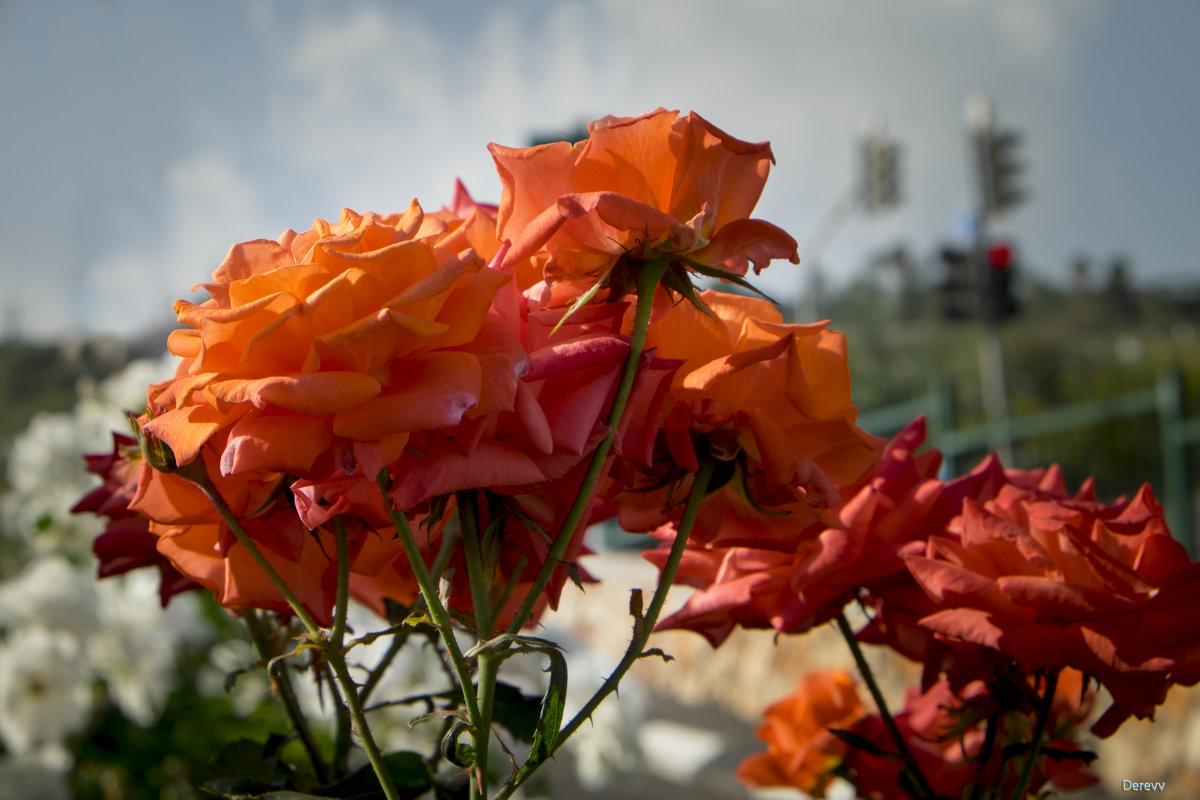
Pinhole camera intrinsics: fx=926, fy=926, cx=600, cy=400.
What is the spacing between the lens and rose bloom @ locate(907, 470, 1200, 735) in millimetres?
415

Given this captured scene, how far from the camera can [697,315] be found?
15.5 inches

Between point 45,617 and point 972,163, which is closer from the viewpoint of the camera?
point 45,617

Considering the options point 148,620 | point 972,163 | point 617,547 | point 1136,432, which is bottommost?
point 617,547

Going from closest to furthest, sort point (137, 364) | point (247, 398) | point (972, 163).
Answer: point (247, 398) < point (137, 364) < point (972, 163)

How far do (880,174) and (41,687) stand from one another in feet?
29.5

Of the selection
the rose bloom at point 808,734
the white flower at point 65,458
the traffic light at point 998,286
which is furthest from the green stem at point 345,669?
the traffic light at point 998,286

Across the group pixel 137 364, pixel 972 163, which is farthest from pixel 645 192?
pixel 972 163

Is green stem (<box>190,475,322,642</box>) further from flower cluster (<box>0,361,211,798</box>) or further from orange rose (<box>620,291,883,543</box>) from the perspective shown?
flower cluster (<box>0,361,211,798</box>)

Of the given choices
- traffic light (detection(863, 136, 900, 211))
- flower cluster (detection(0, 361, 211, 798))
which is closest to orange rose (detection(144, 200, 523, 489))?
flower cluster (detection(0, 361, 211, 798))

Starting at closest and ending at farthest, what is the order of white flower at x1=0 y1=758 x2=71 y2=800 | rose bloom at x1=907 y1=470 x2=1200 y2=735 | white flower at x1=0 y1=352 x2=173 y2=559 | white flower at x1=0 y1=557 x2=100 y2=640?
1. rose bloom at x1=907 y1=470 x2=1200 y2=735
2. white flower at x1=0 y1=758 x2=71 y2=800
3. white flower at x1=0 y1=557 x2=100 y2=640
4. white flower at x1=0 y1=352 x2=173 y2=559

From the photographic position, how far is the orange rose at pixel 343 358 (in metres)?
0.30

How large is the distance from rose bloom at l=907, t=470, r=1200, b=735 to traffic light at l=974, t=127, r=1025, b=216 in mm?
7728

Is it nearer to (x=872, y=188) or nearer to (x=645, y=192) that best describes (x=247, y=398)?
(x=645, y=192)

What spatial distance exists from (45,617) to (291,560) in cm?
112
